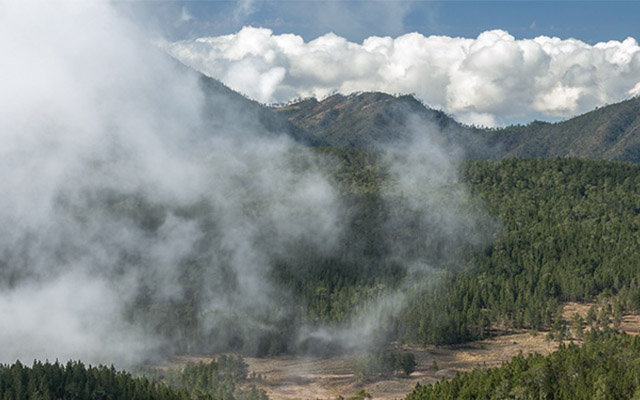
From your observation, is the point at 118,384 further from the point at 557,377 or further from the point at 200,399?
the point at 557,377

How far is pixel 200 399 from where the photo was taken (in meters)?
187

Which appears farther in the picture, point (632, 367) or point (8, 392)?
point (8, 392)

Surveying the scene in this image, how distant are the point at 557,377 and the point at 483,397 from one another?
2123cm

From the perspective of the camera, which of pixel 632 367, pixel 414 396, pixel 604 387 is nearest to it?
pixel 604 387

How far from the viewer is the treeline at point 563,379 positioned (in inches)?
5812

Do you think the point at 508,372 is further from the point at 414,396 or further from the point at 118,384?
the point at 118,384

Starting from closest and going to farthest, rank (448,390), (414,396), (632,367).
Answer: (632,367)
(448,390)
(414,396)

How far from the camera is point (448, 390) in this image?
17175 centimetres

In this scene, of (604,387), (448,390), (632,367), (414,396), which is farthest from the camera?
(414,396)

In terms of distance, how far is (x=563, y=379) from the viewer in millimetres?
158500

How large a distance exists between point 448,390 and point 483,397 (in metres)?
14.5

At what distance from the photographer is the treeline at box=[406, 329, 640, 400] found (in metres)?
148

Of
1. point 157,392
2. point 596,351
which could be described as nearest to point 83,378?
point 157,392

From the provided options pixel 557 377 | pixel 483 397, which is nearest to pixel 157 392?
pixel 483 397
